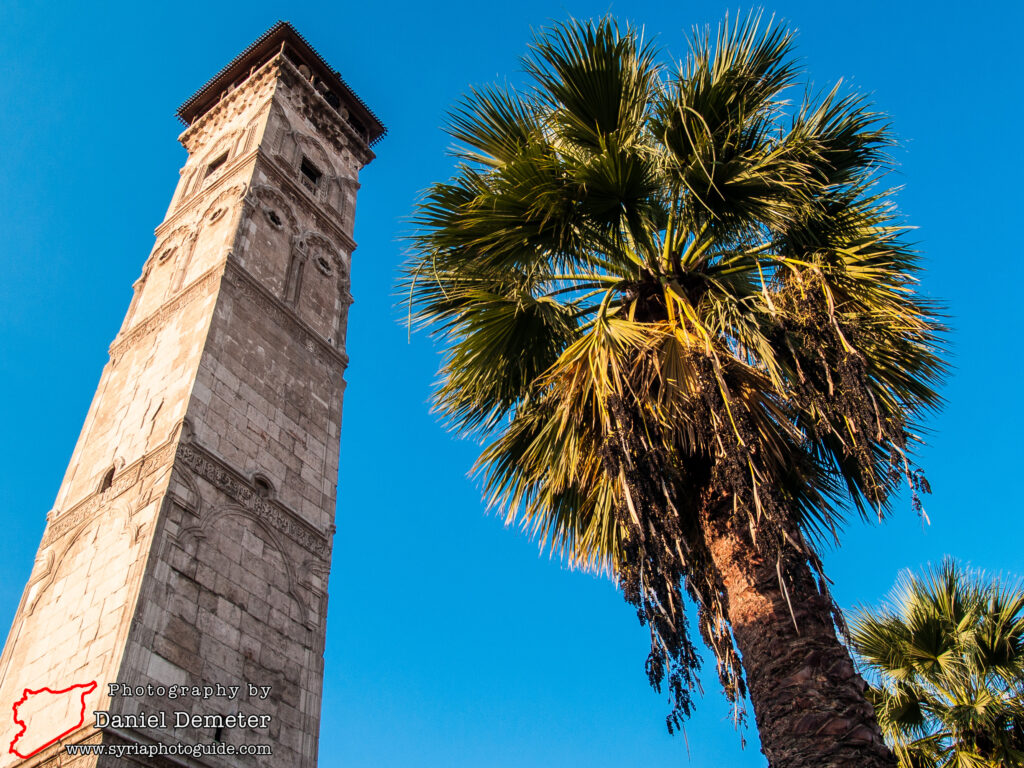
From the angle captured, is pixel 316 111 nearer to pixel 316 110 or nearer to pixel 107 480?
pixel 316 110

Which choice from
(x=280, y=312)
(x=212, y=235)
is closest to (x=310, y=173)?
(x=212, y=235)

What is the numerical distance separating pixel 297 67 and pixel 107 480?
13.7 meters

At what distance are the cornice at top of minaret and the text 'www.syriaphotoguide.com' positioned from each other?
16.5m

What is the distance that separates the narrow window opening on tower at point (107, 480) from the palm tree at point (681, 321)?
6.64 m

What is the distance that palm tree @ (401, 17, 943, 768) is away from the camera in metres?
6.04

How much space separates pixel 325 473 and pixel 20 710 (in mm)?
5270

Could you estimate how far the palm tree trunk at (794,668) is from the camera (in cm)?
477

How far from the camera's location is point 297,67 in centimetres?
2178

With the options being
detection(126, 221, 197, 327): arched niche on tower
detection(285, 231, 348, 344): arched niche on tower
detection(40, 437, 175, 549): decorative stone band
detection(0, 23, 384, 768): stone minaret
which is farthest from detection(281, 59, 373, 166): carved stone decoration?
detection(40, 437, 175, 549): decorative stone band

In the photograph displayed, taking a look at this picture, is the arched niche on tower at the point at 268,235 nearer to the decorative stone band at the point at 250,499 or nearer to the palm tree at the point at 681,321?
the decorative stone band at the point at 250,499

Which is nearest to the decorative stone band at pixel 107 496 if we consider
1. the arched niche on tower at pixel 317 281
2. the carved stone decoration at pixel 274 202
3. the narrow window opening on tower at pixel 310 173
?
the arched niche on tower at pixel 317 281

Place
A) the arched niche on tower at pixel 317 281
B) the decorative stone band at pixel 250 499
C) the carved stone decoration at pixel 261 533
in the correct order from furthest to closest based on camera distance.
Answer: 1. the arched niche on tower at pixel 317 281
2. the decorative stone band at pixel 250 499
3. the carved stone decoration at pixel 261 533

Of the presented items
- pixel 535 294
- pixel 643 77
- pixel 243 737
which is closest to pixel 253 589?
pixel 243 737

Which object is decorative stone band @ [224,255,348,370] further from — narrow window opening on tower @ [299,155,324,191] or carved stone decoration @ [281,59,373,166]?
carved stone decoration @ [281,59,373,166]
